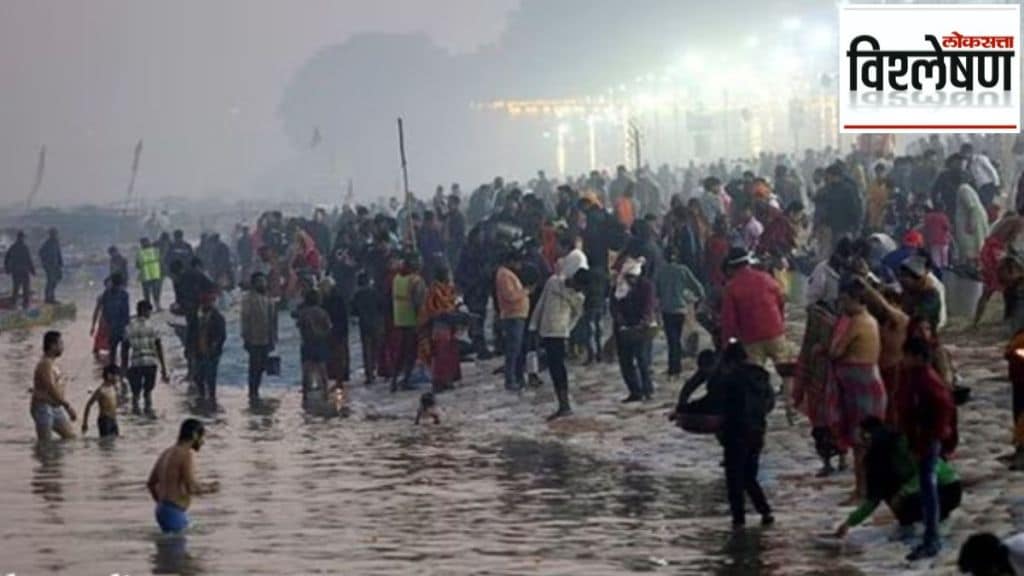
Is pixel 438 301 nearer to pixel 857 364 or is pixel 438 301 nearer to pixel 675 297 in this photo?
pixel 675 297

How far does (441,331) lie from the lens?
28.2m

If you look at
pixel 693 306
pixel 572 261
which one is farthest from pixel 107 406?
pixel 693 306

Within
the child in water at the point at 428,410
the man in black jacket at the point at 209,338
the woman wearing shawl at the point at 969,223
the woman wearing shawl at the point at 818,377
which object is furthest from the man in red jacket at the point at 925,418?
the man in black jacket at the point at 209,338

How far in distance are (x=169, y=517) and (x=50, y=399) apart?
796 centimetres

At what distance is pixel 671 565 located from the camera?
14.7 meters

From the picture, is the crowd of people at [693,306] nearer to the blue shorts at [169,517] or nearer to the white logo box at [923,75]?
the blue shorts at [169,517]

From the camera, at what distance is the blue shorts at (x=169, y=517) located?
54.6 ft

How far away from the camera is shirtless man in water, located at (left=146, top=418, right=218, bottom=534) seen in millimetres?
16656

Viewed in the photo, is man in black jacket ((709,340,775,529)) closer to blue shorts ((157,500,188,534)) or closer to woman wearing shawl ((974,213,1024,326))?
blue shorts ((157,500,188,534))

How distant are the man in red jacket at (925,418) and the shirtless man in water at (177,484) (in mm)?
5528

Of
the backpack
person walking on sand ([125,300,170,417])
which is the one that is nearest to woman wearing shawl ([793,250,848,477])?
the backpack

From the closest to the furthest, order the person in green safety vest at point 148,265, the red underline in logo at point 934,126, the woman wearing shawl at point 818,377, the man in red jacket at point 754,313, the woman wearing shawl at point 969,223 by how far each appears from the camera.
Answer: the woman wearing shawl at point 818,377, the man in red jacket at point 754,313, the woman wearing shawl at point 969,223, the red underline in logo at point 934,126, the person in green safety vest at point 148,265

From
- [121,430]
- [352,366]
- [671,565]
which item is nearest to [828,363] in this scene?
[671,565]

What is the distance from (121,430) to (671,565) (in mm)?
12358
